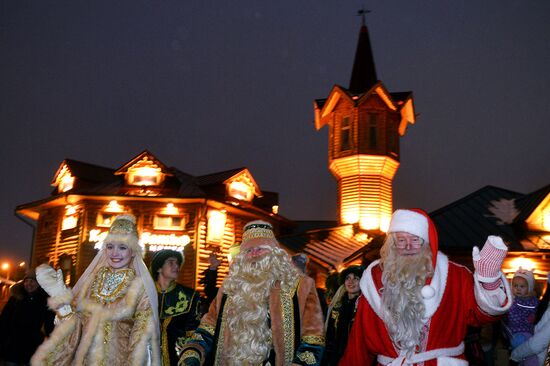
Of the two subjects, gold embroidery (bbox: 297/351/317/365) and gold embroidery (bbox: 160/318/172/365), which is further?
gold embroidery (bbox: 160/318/172/365)

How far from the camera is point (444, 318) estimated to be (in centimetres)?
388

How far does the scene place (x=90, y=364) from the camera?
469cm

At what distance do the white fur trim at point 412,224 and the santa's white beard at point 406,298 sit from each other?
0.36ft

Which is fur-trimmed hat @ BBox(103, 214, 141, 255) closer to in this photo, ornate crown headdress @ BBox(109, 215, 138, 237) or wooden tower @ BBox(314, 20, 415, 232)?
ornate crown headdress @ BBox(109, 215, 138, 237)

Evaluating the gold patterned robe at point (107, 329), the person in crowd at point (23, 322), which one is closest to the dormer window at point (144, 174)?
the person in crowd at point (23, 322)

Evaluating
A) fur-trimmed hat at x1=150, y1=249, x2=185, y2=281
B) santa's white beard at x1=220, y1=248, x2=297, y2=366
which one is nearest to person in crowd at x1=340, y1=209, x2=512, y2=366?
santa's white beard at x1=220, y1=248, x2=297, y2=366

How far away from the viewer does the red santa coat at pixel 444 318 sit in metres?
3.81

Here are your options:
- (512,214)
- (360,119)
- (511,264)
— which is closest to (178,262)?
(511,264)

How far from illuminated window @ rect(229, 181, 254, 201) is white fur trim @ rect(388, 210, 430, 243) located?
71.4 feet

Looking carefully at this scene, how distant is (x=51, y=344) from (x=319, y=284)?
16.9 meters

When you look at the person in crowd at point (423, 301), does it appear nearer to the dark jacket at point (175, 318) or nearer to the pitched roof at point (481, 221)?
the dark jacket at point (175, 318)

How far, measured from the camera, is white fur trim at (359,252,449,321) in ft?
12.7

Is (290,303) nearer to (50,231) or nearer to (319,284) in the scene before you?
(319,284)

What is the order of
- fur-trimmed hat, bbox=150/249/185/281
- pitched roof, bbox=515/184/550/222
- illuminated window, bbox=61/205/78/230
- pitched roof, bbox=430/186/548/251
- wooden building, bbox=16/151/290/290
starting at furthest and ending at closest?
illuminated window, bbox=61/205/78/230, wooden building, bbox=16/151/290/290, pitched roof, bbox=515/184/550/222, pitched roof, bbox=430/186/548/251, fur-trimmed hat, bbox=150/249/185/281
